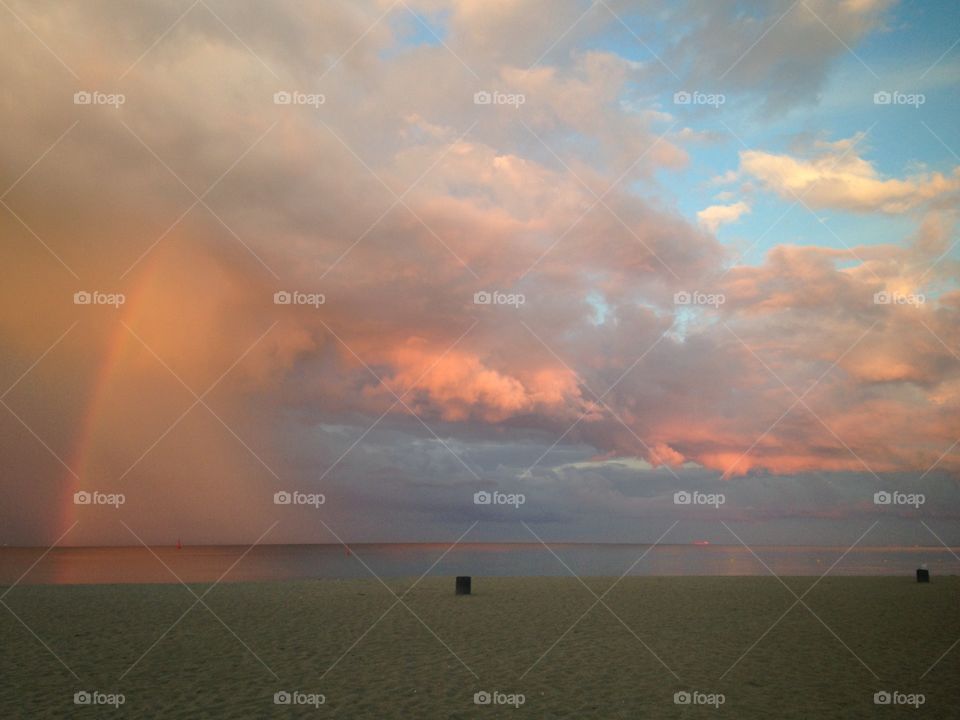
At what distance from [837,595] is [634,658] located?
17.2m

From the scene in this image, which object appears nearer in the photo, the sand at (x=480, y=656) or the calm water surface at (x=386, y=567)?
the sand at (x=480, y=656)

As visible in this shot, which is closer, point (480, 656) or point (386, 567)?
point (480, 656)

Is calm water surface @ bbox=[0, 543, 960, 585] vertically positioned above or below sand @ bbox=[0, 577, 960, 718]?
above

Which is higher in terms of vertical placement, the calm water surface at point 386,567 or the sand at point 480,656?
the calm water surface at point 386,567

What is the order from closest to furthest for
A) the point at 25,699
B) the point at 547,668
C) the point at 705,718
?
the point at 705,718
the point at 25,699
the point at 547,668

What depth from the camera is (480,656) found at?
15992 mm

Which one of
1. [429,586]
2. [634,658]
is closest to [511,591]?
[429,586]

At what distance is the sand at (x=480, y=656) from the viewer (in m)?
12.0

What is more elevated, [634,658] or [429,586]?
[429,586]

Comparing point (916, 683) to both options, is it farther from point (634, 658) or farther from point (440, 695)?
point (440, 695)

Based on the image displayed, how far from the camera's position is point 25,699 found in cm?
1224

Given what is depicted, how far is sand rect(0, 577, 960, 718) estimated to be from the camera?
12016mm

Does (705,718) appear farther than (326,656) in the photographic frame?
No

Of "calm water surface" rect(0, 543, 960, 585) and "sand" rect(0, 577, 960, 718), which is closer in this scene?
"sand" rect(0, 577, 960, 718)
